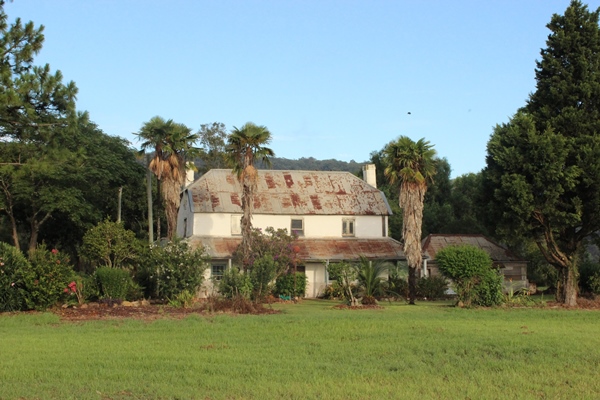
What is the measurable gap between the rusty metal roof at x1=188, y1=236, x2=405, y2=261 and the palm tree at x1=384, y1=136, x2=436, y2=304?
18.3ft

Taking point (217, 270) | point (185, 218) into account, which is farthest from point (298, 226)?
point (185, 218)

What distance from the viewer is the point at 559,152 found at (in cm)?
3077

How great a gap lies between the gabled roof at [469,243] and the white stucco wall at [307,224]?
3.30 metres

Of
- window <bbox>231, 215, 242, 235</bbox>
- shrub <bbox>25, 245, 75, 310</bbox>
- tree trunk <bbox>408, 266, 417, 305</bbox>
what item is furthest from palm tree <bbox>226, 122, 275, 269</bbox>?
shrub <bbox>25, 245, 75, 310</bbox>

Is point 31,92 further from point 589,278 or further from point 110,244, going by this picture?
point 589,278

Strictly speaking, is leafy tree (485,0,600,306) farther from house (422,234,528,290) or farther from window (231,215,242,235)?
window (231,215,242,235)

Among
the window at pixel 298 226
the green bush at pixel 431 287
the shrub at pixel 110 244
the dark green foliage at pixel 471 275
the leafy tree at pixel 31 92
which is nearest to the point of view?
the leafy tree at pixel 31 92

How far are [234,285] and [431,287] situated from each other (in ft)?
47.7

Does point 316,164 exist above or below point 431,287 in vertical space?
above

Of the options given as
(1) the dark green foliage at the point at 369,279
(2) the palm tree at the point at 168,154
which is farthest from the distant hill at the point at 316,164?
(1) the dark green foliage at the point at 369,279

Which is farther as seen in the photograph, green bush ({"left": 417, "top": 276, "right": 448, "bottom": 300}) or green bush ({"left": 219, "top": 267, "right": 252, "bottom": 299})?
green bush ({"left": 417, "top": 276, "right": 448, "bottom": 300})

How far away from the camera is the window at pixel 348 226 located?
44.3m

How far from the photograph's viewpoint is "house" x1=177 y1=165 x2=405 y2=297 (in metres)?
41.8

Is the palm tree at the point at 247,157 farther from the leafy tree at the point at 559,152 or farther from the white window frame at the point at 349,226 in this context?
the leafy tree at the point at 559,152
